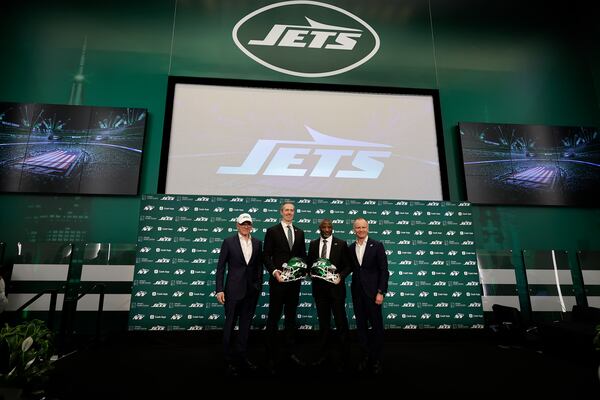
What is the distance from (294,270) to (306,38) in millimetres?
4981

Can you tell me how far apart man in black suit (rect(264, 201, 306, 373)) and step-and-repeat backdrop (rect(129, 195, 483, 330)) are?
1449 mm

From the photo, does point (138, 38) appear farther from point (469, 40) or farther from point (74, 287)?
point (469, 40)

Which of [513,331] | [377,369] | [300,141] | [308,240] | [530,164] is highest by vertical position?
[300,141]

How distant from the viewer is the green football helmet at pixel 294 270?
312 cm

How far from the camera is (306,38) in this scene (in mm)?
6254

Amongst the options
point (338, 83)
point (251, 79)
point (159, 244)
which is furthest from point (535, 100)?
point (159, 244)

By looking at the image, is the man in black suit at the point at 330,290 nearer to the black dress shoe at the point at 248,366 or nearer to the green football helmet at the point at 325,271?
the green football helmet at the point at 325,271

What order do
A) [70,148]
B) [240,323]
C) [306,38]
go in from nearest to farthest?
[240,323], [70,148], [306,38]

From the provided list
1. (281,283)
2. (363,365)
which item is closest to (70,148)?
(281,283)

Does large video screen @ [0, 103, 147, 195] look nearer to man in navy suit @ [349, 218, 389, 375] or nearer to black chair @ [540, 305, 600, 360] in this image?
man in navy suit @ [349, 218, 389, 375]

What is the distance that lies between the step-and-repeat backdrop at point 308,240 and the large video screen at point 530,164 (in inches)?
36.8

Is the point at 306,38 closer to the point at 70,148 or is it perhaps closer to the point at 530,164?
the point at 70,148

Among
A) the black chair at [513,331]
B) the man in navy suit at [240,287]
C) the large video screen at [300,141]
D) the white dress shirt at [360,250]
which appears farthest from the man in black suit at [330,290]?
the black chair at [513,331]

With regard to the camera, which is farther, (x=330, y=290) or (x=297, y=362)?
(x=297, y=362)
